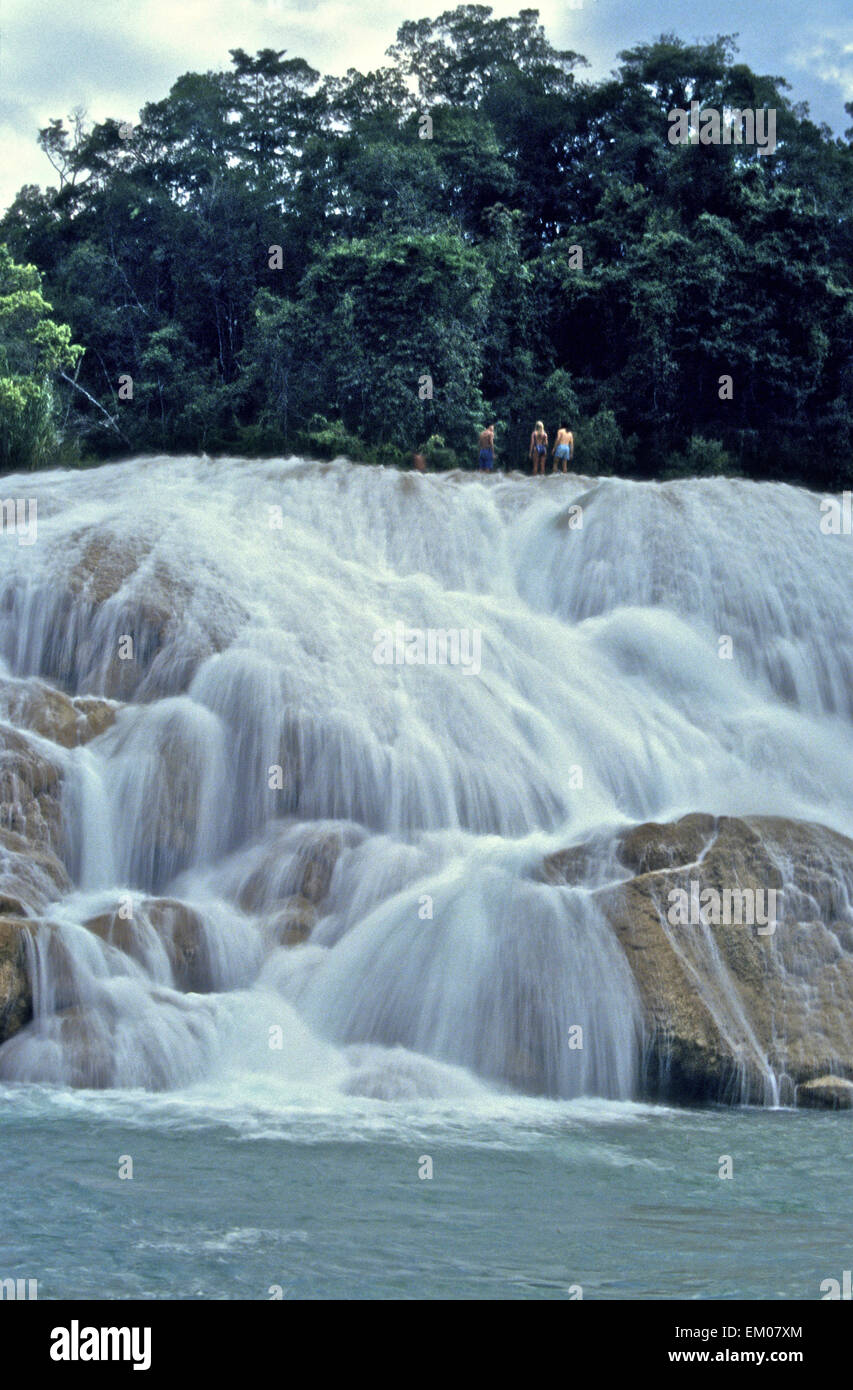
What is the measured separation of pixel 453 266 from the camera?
95.6 ft

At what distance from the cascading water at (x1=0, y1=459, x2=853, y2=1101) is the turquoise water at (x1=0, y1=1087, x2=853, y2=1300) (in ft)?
2.73

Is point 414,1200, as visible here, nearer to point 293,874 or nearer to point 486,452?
point 293,874

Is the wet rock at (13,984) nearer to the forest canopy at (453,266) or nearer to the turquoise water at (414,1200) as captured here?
the turquoise water at (414,1200)

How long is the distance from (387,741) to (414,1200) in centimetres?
683

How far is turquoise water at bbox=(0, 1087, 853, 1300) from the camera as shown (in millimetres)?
6789

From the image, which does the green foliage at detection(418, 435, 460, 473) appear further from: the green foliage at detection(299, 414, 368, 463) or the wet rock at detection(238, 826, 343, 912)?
the wet rock at detection(238, 826, 343, 912)

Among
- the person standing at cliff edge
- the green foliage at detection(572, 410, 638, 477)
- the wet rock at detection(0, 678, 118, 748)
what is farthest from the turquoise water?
Answer: the green foliage at detection(572, 410, 638, 477)

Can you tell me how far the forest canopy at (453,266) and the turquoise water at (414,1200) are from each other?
19.5 meters

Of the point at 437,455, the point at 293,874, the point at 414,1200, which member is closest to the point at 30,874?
the point at 293,874

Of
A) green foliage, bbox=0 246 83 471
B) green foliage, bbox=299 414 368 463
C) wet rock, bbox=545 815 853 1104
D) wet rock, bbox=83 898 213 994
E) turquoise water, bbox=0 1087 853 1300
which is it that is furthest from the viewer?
green foliage, bbox=299 414 368 463

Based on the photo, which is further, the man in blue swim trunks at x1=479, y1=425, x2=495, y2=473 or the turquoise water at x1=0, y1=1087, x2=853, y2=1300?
the man in blue swim trunks at x1=479, y1=425, x2=495, y2=473

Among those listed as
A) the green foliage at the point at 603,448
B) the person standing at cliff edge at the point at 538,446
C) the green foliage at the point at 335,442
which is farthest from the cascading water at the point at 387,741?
the green foliage at the point at 603,448

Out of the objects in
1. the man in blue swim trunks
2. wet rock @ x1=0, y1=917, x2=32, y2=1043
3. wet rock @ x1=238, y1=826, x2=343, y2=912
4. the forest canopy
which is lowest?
wet rock @ x1=0, y1=917, x2=32, y2=1043

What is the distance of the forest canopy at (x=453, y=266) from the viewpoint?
30.2 metres
